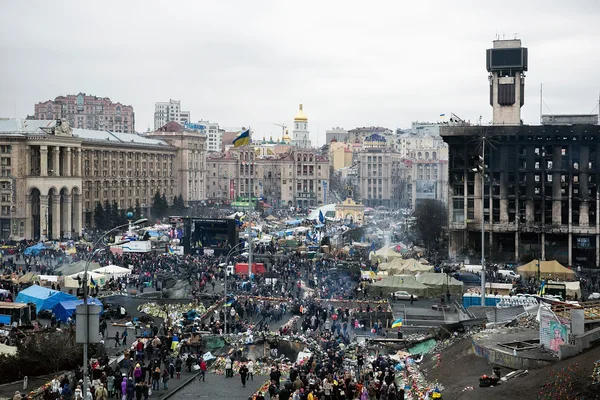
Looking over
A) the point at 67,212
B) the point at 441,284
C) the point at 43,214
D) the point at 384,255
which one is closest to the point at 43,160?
the point at 43,214

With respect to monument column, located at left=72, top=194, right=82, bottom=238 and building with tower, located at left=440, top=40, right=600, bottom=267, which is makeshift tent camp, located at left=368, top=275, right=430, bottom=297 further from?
monument column, located at left=72, top=194, right=82, bottom=238

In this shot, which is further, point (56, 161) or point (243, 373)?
point (56, 161)

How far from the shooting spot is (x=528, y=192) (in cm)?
6712

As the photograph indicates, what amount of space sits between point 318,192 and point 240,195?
46.3 feet

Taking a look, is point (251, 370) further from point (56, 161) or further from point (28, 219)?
point (56, 161)

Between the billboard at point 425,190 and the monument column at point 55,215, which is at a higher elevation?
the billboard at point 425,190

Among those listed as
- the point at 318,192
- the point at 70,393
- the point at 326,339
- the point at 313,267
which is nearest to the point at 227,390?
the point at 70,393

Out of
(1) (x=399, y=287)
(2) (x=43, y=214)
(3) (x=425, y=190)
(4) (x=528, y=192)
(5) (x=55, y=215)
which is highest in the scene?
(3) (x=425, y=190)

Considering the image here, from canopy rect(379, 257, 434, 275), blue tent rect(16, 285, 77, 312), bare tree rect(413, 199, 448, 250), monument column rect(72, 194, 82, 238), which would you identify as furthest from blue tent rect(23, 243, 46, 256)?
bare tree rect(413, 199, 448, 250)

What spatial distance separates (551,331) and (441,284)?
66.7ft

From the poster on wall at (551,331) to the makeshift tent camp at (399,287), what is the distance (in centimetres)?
1867

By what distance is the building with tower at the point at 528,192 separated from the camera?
6538 centimetres

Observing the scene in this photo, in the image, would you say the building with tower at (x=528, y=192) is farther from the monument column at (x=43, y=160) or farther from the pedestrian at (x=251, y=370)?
the pedestrian at (x=251, y=370)

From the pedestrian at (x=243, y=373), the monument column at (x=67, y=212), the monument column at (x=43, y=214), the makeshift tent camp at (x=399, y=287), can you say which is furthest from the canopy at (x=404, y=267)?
the monument column at (x=67, y=212)
